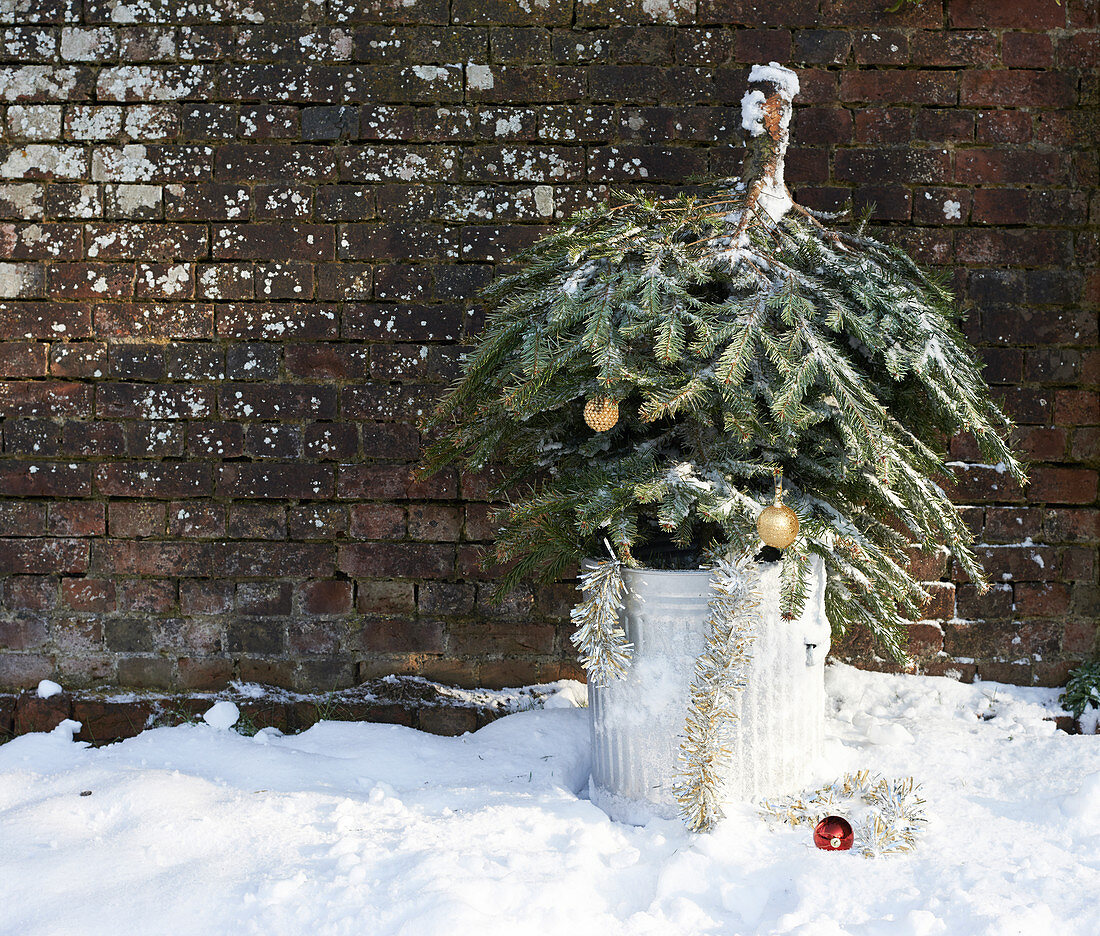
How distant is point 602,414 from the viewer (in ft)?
5.88

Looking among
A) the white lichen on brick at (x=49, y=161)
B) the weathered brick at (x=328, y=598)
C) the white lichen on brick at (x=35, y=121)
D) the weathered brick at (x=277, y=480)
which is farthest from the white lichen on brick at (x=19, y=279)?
the weathered brick at (x=328, y=598)

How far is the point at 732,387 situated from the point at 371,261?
4.63 feet

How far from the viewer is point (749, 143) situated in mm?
2055

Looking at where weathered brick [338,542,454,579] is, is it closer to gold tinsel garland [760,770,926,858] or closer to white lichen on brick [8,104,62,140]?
gold tinsel garland [760,770,926,858]

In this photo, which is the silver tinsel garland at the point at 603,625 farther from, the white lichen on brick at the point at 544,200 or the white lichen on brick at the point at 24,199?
the white lichen on brick at the point at 24,199

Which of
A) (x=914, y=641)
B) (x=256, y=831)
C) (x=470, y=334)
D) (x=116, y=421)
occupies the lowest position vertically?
(x=256, y=831)

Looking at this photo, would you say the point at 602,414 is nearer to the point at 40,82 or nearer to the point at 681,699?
the point at 681,699

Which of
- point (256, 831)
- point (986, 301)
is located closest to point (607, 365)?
point (256, 831)

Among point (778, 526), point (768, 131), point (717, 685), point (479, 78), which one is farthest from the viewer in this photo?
point (479, 78)

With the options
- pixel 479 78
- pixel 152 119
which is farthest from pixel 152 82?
pixel 479 78

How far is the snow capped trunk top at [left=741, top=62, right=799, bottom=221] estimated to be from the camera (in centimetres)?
199

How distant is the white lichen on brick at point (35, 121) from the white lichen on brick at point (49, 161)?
4cm

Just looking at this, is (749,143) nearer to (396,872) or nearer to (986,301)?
(986,301)

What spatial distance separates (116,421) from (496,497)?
53.0 inches
